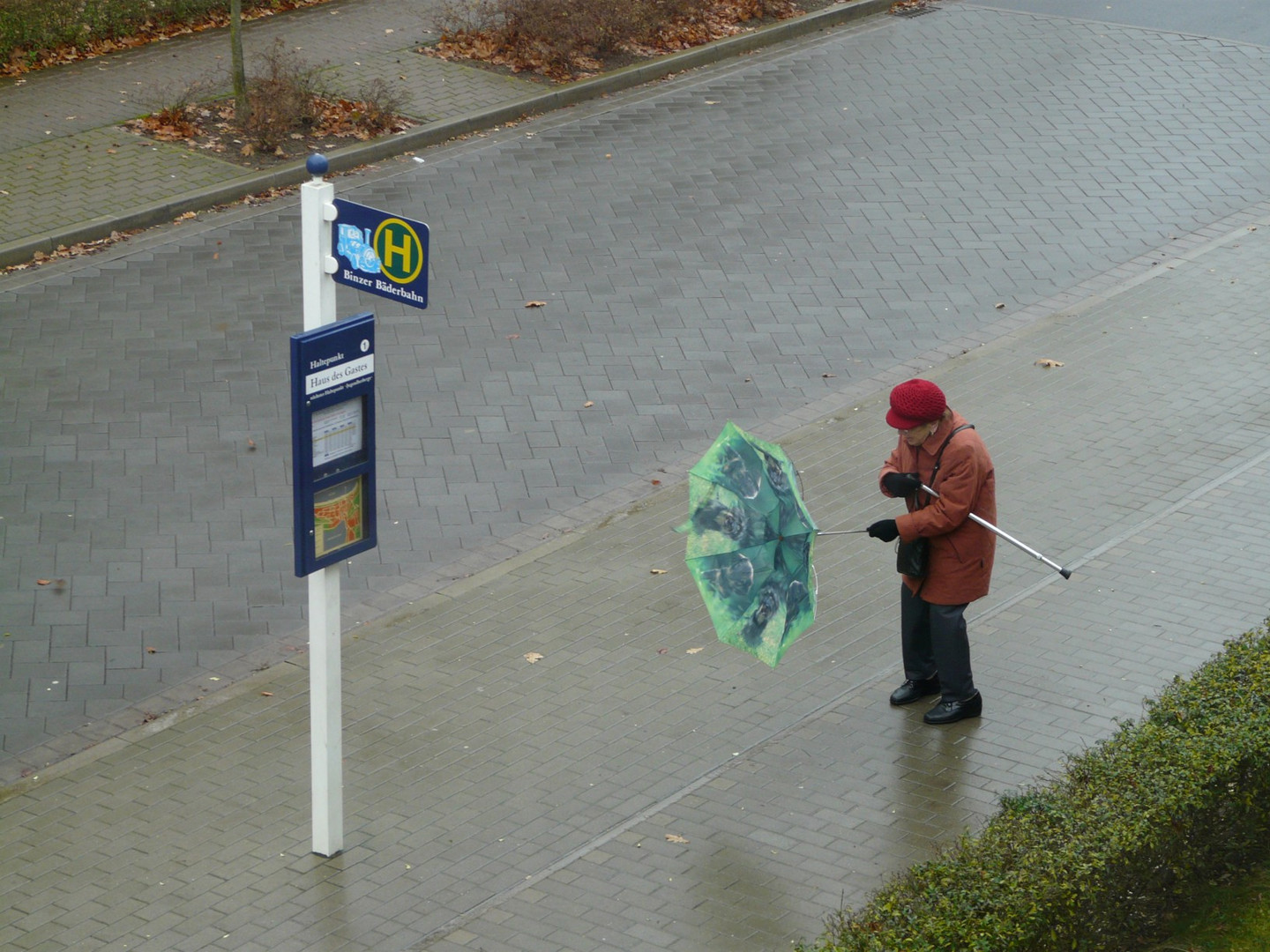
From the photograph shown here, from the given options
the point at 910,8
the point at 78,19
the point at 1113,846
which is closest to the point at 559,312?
the point at 1113,846

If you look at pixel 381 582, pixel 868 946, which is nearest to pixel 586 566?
pixel 381 582

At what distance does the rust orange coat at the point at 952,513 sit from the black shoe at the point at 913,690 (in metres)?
0.58

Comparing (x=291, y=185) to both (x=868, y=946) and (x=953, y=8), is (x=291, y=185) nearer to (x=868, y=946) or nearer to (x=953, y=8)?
(x=953, y=8)

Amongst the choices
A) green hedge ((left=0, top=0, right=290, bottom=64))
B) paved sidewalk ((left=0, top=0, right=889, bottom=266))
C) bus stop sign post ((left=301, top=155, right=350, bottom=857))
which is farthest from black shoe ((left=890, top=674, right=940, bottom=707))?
green hedge ((left=0, top=0, right=290, bottom=64))

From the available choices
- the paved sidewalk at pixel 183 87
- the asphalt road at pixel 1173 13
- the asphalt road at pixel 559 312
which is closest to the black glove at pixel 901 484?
the asphalt road at pixel 559 312

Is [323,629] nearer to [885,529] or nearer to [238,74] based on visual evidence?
[885,529]

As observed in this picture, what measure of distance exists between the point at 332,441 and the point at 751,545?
2001 mm

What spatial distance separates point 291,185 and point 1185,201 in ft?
27.3

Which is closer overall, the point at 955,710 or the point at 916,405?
the point at 916,405

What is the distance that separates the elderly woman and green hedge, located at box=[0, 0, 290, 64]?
43.3 feet

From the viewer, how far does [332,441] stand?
6.69 m

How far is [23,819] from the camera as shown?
7.49 m

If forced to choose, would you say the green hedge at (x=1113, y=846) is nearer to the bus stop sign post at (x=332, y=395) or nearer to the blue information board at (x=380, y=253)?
the bus stop sign post at (x=332, y=395)

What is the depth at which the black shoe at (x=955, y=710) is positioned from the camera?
820 centimetres
